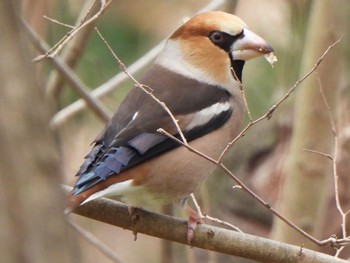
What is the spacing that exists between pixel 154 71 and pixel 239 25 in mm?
405

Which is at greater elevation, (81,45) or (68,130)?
(81,45)

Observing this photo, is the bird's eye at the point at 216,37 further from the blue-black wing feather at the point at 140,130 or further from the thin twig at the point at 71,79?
the thin twig at the point at 71,79

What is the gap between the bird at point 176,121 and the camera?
3.06 metres

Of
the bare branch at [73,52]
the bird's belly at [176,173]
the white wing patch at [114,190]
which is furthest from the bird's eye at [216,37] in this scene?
the white wing patch at [114,190]

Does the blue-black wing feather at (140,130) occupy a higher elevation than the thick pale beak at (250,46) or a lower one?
lower

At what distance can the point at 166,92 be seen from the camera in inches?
132

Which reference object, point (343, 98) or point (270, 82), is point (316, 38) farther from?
point (270, 82)

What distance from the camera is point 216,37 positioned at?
3.58m

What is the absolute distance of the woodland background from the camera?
113 cm

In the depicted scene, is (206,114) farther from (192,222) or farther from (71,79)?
(71,79)

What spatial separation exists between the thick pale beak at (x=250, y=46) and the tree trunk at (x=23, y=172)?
2.39 meters

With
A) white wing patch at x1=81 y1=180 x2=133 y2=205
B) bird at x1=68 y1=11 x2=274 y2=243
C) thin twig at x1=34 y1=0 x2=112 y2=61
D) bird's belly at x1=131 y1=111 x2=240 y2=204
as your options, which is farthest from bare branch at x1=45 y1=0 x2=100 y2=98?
white wing patch at x1=81 y1=180 x2=133 y2=205

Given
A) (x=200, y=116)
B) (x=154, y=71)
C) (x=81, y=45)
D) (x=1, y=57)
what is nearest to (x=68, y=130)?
(x=81, y=45)

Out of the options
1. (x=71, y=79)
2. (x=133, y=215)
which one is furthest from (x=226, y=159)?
(x=133, y=215)
